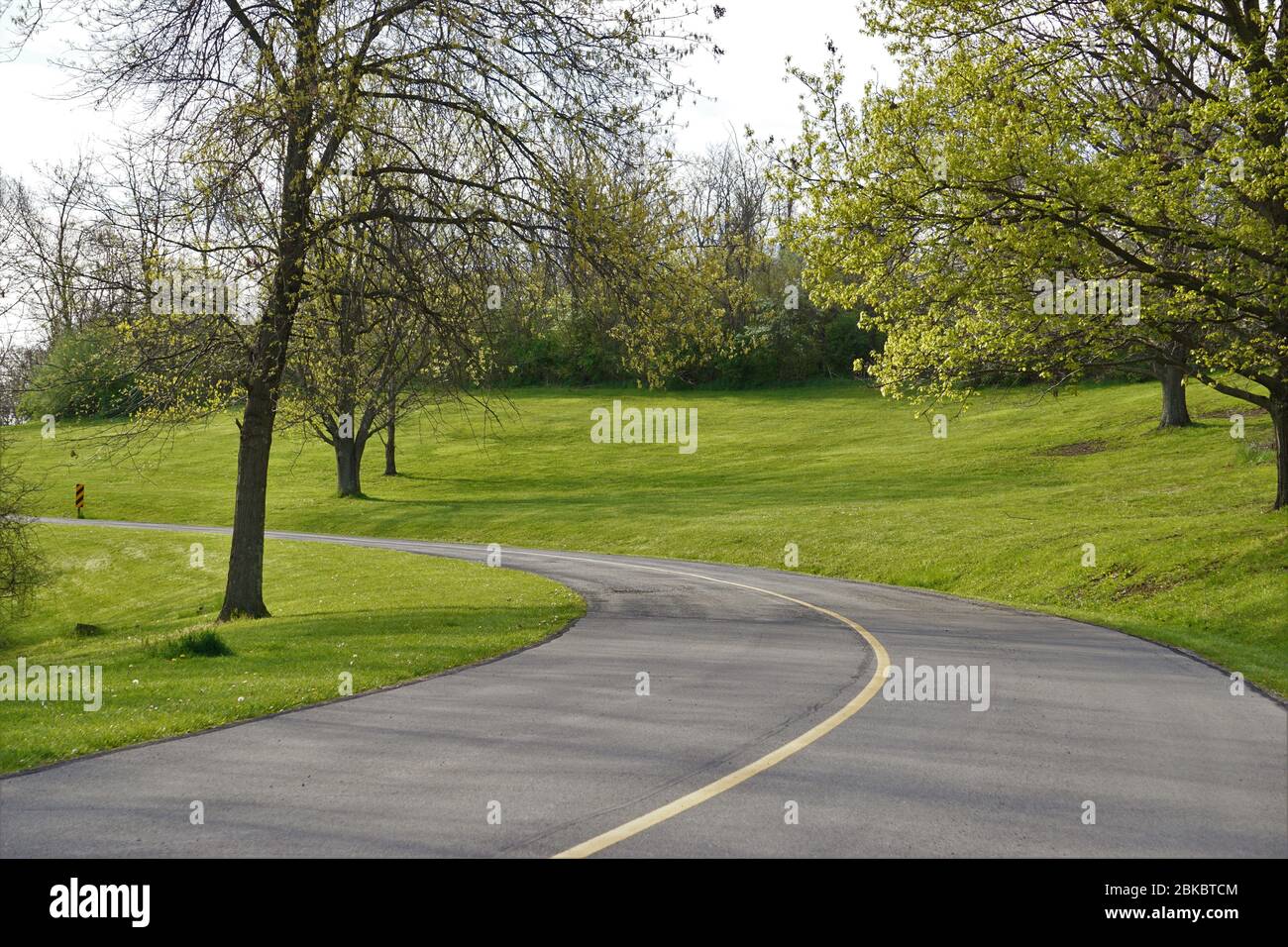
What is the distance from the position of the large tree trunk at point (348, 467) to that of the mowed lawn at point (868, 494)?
58.8 inches

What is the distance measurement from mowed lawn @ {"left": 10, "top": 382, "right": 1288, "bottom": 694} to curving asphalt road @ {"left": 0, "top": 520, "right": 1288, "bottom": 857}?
3.63 m

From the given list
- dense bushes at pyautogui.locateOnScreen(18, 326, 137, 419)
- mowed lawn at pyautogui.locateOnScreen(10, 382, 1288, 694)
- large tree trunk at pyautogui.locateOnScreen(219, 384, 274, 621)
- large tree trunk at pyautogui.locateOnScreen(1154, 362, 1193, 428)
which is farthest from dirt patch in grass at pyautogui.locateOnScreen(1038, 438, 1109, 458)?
dense bushes at pyautogui.locateOnScreen(18, 326, 137, 419)

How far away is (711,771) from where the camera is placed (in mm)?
7676

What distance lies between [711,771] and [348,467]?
164ft

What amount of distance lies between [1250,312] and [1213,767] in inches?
539

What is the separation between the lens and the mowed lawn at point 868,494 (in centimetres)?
2198

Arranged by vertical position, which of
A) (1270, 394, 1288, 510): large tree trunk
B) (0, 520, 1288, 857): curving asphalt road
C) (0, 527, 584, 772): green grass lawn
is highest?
(1270, 394, 1288, 510): large tree trunk

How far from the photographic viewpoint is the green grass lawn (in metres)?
10.5

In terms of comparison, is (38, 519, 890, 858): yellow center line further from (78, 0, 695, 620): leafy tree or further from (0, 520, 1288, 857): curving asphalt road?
(78, 0, 695, 620): leafy tree

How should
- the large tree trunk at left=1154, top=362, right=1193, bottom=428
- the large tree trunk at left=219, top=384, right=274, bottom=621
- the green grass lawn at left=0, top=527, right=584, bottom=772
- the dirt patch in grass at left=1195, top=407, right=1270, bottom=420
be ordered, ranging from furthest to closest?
the dirt patch in grass at left=1195, top=407, right=1270, bottom=420 → the large tree trunk at left=1154, top=362, right=1193, bottom=428 → the large tree trunk at left=219, top=384, right=274, bottom=621 → the green grass lawn at left=0, top=527, right=584, bottom=772

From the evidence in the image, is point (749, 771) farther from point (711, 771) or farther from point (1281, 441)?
point (1281, 441)

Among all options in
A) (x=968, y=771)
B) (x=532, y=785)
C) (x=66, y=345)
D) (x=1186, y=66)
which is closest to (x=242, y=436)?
(x=66, y=345)
